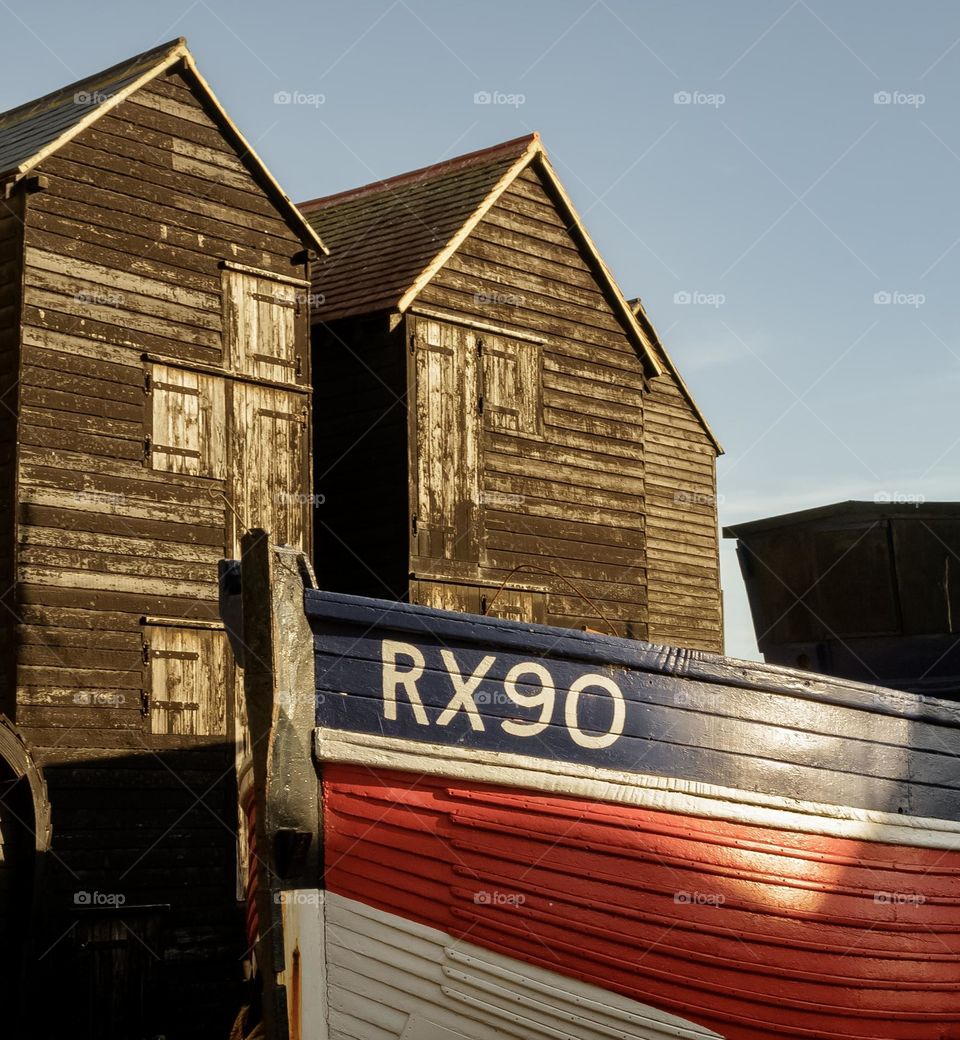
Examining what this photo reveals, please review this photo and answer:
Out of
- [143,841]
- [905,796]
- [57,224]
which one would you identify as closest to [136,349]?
[57,224]

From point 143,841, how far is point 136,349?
4788 mm

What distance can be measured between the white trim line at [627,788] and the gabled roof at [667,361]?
1605 cm

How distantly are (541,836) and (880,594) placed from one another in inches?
165

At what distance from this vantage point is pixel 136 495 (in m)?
14.2

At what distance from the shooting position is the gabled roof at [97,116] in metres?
14.2

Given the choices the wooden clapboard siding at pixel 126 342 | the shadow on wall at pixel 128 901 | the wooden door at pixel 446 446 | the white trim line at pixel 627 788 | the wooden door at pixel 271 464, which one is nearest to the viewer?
the white trim line at pixel 627 788

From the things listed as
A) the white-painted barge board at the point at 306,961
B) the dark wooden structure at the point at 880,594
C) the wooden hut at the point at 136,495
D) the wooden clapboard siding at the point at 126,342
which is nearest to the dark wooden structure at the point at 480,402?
the wooden hut at the point at 136,495

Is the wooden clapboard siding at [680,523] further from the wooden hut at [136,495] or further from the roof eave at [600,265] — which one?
the wooden hut at [136,495]

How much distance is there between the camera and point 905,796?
8969 millimetres

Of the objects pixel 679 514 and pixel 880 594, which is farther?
pixel 679 514

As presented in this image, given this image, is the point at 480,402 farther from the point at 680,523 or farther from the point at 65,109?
the point at 680,523

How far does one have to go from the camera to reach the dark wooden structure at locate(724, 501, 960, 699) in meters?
10.9

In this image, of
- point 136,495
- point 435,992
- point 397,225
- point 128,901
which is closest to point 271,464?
point 136,495

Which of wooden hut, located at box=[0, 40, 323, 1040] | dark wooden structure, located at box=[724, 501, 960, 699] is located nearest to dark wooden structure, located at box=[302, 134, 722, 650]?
wooden hut, located at box=[0, 40, 323, 1040]
